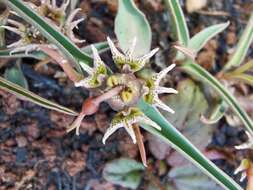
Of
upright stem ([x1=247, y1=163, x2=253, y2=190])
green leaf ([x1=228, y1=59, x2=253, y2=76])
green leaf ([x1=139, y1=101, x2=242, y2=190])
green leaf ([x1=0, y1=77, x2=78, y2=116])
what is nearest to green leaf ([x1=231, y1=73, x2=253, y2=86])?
green leaf ([x1=228, y1=59, x2=253, y2=76])

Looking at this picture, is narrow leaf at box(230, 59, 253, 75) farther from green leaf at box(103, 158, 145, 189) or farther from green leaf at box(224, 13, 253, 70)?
green leaf at box(103, 158, 145, 189)

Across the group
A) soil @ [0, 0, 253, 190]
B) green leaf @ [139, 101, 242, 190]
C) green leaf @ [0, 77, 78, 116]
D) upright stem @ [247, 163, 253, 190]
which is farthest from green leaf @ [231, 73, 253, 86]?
green leaf @ [0, 77, 78, 116]

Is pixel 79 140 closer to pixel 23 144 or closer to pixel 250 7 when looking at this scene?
pixel 23 144

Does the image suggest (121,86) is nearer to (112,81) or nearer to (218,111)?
(112,81)

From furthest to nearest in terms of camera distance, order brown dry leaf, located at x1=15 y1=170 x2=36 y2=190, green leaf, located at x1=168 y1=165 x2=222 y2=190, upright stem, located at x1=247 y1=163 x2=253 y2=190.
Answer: green leaf, located at x1=168 y1=165 x2=222 y2=190, brown dry leaf, located at x1=15 y1=170 x2=36 y2=190, upright stem, located at x1=247 y1=163 x2=253 y2=190

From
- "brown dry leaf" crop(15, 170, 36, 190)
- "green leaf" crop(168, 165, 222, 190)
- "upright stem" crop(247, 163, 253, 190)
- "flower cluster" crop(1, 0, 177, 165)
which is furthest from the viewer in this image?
"green leaf" crop(168, 165, 222, 190)

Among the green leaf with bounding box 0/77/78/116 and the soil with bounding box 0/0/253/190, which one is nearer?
the green leaf with bounding box 0/77/78/116

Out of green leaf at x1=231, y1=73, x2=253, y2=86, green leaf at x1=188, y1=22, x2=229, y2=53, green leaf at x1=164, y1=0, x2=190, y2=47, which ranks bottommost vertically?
green leaf at x1=231, y1=73, x2=253, y2=86

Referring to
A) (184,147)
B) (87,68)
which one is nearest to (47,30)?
(87,68)

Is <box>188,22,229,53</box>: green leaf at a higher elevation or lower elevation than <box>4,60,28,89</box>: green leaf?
higher
